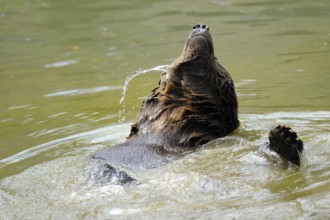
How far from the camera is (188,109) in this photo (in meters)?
6.93

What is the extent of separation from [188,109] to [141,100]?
2.54 meters

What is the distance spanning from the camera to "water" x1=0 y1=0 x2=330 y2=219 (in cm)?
530

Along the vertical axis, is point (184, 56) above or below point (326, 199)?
above

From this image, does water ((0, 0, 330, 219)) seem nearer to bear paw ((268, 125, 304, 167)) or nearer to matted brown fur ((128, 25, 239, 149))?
bear paw ((268, 125, 304, 167))

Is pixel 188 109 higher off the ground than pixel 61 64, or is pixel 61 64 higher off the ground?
pixel 188 109

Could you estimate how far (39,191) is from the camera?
19.4 feet

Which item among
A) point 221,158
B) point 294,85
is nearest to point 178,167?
point 221,158

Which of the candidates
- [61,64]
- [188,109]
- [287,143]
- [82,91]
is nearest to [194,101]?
[188,109]

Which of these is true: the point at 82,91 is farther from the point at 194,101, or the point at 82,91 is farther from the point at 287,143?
the point at 287,143

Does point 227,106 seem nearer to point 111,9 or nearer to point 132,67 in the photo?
point 132,67

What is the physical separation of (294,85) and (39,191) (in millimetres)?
4386

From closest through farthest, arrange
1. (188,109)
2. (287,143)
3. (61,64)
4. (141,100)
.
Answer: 1. (287,143)
2. (188,109)
3. (141,100)
4. (61,64)

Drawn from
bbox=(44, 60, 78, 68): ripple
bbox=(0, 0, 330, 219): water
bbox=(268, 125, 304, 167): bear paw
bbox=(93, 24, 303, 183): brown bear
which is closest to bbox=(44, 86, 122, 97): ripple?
bbox=(0, 0, 330, 219): water

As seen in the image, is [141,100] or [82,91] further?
[82,91]
